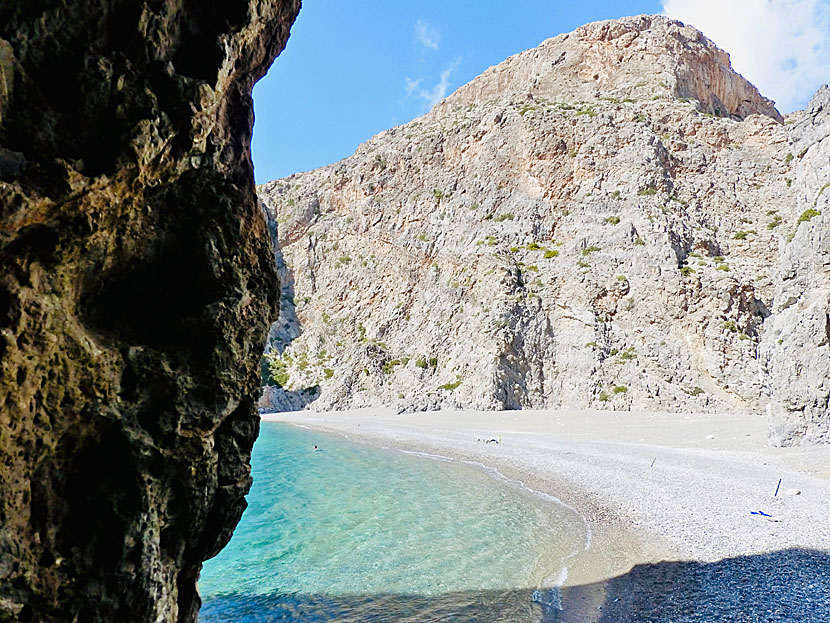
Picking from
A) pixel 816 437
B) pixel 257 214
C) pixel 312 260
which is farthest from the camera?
pixel 312 260

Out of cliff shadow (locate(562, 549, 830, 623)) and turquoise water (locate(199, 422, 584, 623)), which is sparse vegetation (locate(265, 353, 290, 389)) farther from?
cliff shadow (locate(562, 549, 830, 623))

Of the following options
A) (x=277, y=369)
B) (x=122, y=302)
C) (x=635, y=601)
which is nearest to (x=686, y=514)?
(x=635, y=601)

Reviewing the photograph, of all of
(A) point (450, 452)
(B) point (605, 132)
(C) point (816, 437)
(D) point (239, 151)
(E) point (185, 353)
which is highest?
(B) point (605, 132)

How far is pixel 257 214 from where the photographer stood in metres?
5.15

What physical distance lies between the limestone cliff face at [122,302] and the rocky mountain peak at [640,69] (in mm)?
60260

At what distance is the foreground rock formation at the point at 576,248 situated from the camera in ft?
107

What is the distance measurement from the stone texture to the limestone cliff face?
18.5m

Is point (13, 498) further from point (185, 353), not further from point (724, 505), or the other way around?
point (724, 505)

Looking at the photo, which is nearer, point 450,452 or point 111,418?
point 111,418

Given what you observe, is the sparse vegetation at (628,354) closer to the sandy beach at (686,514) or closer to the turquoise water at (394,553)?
the sandy beach at (686,514)

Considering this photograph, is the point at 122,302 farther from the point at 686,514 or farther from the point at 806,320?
the point at 806,320

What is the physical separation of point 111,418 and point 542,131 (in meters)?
53.6

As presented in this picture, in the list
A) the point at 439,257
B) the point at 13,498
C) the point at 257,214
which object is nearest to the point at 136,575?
the point at 13,498

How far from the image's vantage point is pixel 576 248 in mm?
43656
